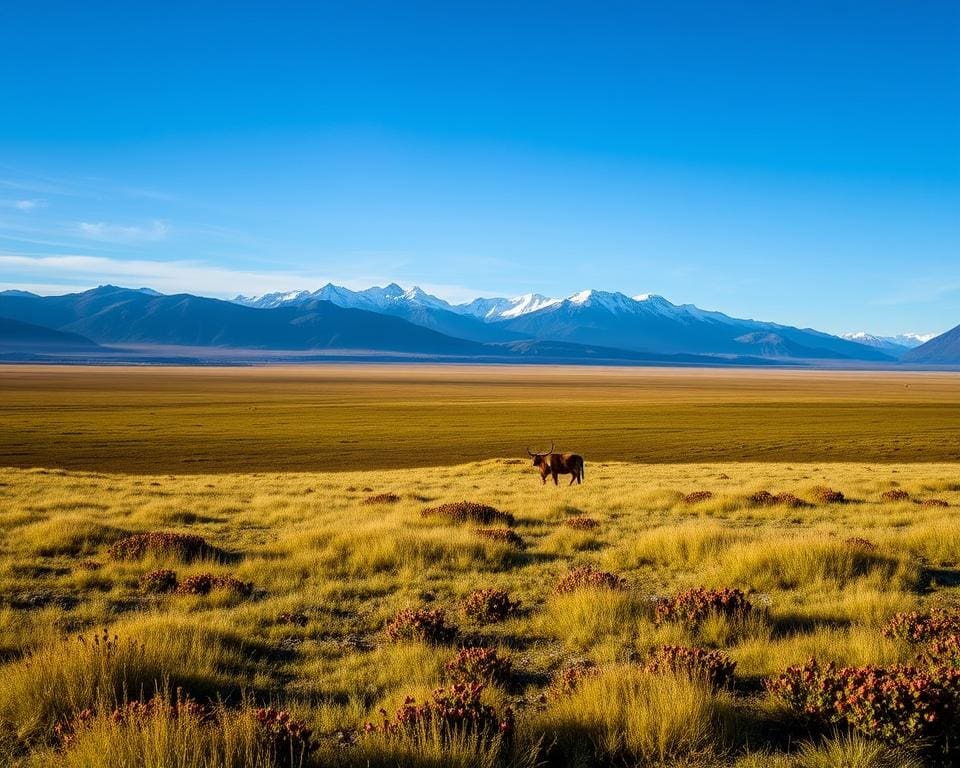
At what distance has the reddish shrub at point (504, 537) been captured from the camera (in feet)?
39.7

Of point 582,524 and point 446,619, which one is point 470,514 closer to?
point 582,524

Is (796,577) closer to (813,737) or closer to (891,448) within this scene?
(813,737)

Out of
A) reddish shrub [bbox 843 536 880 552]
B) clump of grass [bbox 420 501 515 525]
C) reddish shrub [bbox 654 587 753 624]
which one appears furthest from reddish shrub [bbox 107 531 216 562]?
reddish shrub [bbox 843 536 880 552]

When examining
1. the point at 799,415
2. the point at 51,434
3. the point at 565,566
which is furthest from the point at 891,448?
the point at 51,434

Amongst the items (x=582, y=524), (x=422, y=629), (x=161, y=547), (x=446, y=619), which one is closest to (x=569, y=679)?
(x=422, y=629)

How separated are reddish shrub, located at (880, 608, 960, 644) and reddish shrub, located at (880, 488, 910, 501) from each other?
42.4 feet

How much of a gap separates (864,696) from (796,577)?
511 centimetres

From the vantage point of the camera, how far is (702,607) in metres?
7.71

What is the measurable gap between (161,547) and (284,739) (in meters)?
7.90

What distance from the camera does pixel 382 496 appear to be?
19297 mm

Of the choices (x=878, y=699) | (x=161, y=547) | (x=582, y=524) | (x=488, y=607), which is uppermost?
(x=878, y=699)

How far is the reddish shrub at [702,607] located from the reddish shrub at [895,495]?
1345 centimetres

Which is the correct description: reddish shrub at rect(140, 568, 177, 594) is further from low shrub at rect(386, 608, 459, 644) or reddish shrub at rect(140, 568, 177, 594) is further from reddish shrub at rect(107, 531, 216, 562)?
low shrub at rect(386, 608, 459, 644)

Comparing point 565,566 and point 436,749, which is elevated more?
point 436,749
